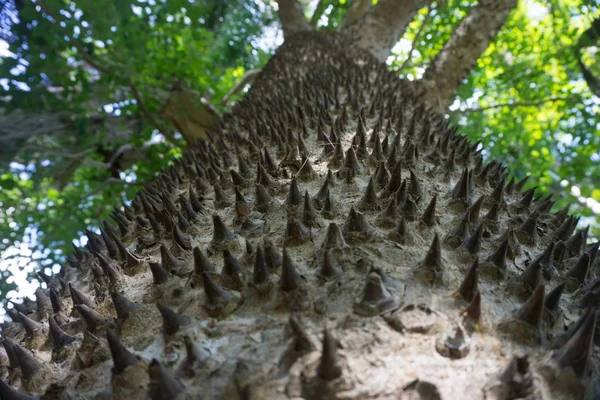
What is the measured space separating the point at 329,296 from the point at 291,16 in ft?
19.9

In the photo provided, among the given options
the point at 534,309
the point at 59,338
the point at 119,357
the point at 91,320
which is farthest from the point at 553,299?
the point at 59,338

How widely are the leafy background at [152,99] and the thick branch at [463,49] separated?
0.85 metres

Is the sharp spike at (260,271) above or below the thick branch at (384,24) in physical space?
below

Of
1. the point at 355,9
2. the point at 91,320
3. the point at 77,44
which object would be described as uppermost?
the point at 355,9

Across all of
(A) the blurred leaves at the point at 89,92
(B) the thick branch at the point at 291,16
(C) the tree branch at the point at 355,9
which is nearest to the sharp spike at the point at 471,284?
(A) the blurred leaves at the point at 89,92

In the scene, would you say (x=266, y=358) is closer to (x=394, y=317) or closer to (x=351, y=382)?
A: (x=351, y=382)

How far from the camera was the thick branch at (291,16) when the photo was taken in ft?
20.5

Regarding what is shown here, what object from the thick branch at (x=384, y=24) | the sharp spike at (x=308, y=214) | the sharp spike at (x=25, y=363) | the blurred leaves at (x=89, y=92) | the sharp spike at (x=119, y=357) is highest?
the thick branch at (x=384, y=24)

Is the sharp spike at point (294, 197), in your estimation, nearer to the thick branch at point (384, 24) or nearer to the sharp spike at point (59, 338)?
the sharp spike at point (59, 338)

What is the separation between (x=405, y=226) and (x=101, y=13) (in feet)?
8.35

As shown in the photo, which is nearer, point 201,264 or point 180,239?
point 201,264

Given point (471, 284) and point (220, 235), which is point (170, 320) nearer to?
point (220, 235)

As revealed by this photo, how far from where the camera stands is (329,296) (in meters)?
1.12

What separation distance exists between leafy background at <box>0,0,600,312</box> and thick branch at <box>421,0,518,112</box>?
0.85 meters
